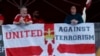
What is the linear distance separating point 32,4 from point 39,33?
17.5 ft

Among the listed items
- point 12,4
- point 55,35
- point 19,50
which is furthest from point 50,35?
point 12,4

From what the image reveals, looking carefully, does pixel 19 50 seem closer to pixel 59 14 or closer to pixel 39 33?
pixel 39 33

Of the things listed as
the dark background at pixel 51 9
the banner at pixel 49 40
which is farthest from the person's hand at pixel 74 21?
the dark background at pixel 51 9

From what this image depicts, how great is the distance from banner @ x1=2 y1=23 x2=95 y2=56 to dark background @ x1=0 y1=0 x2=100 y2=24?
16.0 feet

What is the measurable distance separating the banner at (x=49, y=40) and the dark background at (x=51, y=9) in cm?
488

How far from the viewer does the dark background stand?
18359mm

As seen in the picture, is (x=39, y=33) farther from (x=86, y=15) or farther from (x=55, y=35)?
(x=86, y=15)

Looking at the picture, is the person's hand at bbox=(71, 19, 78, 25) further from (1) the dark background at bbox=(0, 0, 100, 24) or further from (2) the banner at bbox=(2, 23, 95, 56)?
(1) the dark background at bbox=(0, 0, 100, 24)

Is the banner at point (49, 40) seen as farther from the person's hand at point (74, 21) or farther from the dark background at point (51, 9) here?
the dark background at point (51, 9)

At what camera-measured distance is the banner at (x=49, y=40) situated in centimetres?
1327

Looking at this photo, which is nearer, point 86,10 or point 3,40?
point 3,40

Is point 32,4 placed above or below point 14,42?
above

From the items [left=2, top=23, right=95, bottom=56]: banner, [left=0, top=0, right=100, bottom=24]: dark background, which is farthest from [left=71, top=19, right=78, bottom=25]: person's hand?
[left=0, top=0, right=100, bottom=24]: dark background

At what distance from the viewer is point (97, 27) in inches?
537
